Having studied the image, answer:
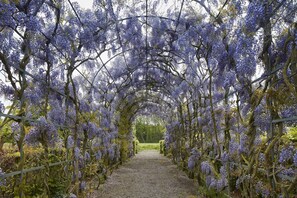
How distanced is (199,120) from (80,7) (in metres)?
3.59

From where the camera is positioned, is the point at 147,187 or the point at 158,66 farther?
the point at 158,66

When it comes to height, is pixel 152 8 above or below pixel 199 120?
above

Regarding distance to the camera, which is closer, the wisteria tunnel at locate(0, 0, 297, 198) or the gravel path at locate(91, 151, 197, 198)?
the wisteria tunnel at locate(0, 0, 297, 198)

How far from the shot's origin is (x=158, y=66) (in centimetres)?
→ 943

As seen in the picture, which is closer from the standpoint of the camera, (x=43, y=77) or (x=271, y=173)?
(x=271, y=173)

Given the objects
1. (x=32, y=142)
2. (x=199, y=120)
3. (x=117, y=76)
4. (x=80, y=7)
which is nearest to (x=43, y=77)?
(x=32, y=142)

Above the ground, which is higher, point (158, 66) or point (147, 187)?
point (158, 66)

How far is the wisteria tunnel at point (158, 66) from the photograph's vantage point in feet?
9.15

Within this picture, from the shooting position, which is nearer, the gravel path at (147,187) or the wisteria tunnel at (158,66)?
the wisteria tunnel at (158,66)

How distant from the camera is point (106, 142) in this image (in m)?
8.80

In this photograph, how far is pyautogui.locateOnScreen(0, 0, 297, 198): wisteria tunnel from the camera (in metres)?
2.79

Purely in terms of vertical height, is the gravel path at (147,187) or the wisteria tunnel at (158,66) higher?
the wisteria tunnel at (158,66)

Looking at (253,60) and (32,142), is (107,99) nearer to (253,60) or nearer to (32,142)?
(32,142)

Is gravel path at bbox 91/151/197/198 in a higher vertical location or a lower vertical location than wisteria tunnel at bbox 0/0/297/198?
lower
